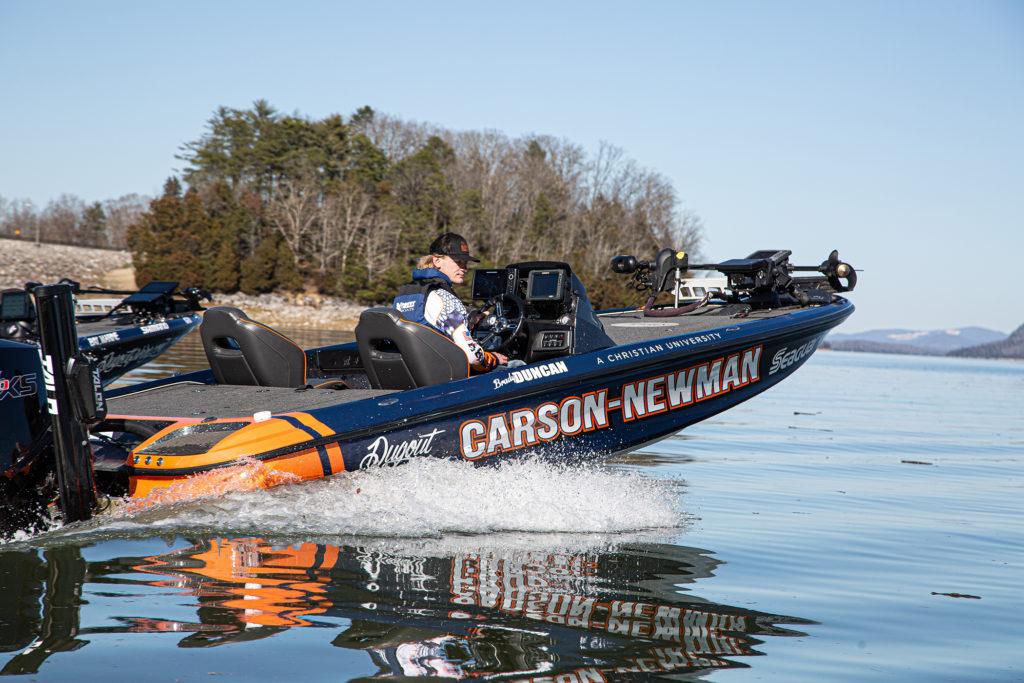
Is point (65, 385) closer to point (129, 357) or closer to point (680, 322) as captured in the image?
point (680, 322)

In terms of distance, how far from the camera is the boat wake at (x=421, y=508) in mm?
3957

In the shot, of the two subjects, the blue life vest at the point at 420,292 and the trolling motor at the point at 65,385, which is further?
the blue life vest at the point at 420,292

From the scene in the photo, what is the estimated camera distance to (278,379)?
540 centimetres

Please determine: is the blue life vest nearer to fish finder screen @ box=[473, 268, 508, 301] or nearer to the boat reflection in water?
fish finder screen @ box=[473, 268, 508, 301]

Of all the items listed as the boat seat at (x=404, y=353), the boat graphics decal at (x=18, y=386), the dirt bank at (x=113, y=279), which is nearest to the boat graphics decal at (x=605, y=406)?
the boat seat at (x=404, y=353)

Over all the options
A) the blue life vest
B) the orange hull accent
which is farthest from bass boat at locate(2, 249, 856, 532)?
the blue life vest

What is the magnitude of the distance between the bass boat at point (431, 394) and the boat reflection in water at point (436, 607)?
467 mm

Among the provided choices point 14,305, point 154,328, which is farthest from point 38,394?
point 154,328

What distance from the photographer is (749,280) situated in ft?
24.6

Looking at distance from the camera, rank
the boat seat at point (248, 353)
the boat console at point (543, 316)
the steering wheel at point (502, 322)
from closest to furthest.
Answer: the boat seat at point (248, 353), the boat console at point (543, 316), the steering wheel at point (502, 322)

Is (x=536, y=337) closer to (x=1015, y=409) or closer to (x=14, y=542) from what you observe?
(x=14, y=542)

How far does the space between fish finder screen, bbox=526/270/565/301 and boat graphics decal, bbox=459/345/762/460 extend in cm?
74

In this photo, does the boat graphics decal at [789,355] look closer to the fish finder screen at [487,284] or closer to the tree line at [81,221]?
the fish finder screen at [487,284]

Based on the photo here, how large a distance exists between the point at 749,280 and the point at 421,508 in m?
4.27
